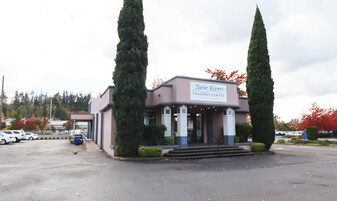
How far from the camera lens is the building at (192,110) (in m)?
13.6

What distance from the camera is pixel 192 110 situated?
54.4 ft

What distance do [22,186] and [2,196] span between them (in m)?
0.93

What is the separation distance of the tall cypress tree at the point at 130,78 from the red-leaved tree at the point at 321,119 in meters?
25.4

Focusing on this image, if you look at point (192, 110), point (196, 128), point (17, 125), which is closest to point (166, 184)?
point (192, 110)

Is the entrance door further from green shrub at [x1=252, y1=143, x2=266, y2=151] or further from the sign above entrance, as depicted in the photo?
green shrub at [x1=252, y1=143, x2=266, y2=151]

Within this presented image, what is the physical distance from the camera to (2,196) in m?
5.41

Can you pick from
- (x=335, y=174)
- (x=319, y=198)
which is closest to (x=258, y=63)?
(x=335, y=174)

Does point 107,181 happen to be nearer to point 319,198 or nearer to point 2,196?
point 2,196

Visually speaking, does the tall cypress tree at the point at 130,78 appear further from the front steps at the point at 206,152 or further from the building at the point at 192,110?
the front steps at the point at 206,152

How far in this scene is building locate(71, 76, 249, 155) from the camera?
13617 millimetres

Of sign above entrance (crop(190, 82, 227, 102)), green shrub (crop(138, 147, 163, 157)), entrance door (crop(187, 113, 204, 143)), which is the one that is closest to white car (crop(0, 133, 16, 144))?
green shrub (crop(138, 147, 163, 157))

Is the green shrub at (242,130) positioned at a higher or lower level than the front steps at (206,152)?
higher

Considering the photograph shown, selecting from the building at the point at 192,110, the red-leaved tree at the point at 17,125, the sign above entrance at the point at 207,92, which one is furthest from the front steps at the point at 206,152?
the red-leaved tree at the point at 17,125

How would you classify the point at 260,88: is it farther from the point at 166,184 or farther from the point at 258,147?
the point at 166,184
